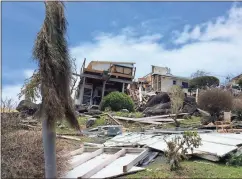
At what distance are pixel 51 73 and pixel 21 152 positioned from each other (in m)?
2.16

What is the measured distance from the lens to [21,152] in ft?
24.7

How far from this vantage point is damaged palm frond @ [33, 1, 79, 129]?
22.4 ft

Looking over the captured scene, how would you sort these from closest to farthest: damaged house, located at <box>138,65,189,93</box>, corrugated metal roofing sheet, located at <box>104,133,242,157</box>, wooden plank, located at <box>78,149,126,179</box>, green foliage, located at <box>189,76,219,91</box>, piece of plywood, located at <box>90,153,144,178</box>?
wooden plank, located at <box>78,149,126,179</box> < piece of plywood, located at <box>90,153,144,178</box> < corrugated metal roofing sheet, located at <box>104,133,242,157</box> < green foliage, located at <box>189,76,219,91</box> < damaged house, located at <box>138,65,189,93</box>

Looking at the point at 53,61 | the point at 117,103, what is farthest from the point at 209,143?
the point at 117,103

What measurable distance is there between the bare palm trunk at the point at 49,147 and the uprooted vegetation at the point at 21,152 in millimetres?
540

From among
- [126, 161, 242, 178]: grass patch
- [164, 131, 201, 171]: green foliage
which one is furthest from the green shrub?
[164, 131, 201, 171]: green foliage

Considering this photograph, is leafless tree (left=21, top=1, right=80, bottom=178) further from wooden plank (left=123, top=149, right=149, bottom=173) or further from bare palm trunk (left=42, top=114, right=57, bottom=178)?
wooden plank (left=123, top=149, right=149, bottom=173)

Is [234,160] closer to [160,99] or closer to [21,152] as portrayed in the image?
[21,152]

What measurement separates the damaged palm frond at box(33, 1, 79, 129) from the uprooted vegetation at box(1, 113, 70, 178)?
1.30 m

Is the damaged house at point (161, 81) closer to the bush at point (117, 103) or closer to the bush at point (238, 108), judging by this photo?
the bush at point (117, 103)

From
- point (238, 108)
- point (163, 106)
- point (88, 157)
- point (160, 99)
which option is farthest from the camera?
point (160, 99)

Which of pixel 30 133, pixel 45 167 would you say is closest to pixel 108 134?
pixel 30 133

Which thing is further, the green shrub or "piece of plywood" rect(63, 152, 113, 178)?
the green shrub

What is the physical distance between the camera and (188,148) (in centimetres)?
957
